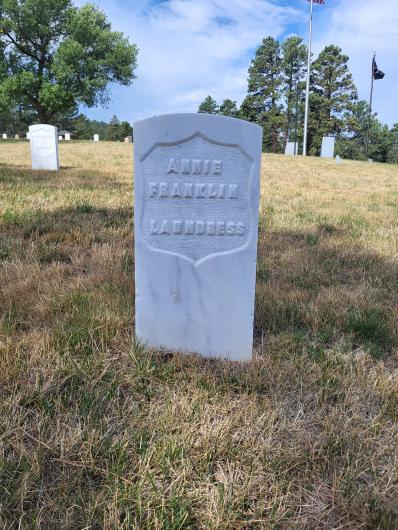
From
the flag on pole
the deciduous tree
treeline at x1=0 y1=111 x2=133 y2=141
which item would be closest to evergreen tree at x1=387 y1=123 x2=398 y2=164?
the flag on pole

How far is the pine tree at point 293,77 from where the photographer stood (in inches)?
2186

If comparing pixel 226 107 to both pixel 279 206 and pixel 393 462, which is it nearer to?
pixel 279 206

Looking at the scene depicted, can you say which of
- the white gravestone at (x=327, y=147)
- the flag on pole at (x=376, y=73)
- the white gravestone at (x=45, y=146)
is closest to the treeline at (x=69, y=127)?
the flag on pole at (x=376, y=73)

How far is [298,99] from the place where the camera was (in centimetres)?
5650

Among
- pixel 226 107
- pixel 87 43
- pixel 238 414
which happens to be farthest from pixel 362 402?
pixel 226 107

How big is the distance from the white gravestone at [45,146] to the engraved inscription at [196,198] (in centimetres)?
874

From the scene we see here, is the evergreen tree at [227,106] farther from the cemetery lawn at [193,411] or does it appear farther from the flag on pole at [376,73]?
the cemetery lawn at [193,411]

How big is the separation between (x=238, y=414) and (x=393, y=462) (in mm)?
657

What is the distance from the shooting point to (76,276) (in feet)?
11.4

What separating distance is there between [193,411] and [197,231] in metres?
0.94

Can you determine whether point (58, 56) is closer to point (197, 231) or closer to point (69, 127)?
point (197, 231)

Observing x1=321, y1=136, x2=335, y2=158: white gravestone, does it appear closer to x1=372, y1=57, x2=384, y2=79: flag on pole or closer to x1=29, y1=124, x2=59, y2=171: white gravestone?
x1=372, y1=57, x2=384, y2=79: flag on pole

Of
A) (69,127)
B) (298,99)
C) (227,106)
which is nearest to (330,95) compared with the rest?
(298,99)

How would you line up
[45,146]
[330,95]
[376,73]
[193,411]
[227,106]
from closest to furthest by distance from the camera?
[193,411] < [45,146] < [376,73] < [330,95] < [227,106]
